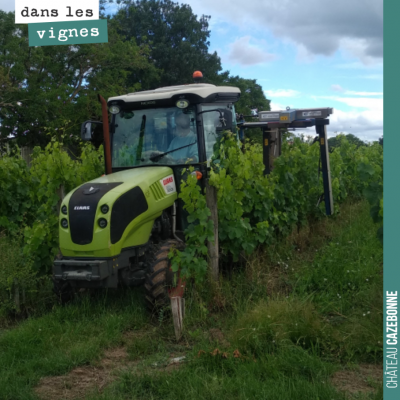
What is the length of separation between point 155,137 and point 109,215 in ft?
4.70

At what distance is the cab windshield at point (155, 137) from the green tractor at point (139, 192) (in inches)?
0.5

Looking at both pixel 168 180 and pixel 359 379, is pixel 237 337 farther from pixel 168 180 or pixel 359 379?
pixel 168 180

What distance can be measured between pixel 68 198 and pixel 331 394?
327cm

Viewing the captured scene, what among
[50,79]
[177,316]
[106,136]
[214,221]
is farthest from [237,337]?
[50,79]

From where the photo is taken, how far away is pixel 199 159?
6.08 metres

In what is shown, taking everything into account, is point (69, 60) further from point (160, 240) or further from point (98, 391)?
point (98, 391)

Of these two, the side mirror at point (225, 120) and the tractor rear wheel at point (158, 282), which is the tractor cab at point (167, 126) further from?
the tractor rear wheel at point (158, 282)

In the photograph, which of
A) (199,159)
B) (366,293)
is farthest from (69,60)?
(366,293)

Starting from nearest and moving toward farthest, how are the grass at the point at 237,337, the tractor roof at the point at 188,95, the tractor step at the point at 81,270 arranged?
1. the grass at the point at 237,337
2. the tractor step at the point at 81,270
3. the tractor roof at the point at 188,95

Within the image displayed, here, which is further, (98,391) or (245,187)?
(245,187)

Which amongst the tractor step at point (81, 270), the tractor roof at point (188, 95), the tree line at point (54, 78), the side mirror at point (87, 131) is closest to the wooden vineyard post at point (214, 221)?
the tractor roof at point (188, 95)

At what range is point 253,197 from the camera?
264 inches

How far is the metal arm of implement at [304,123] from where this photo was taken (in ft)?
25.1

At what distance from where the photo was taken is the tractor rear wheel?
535 cm
